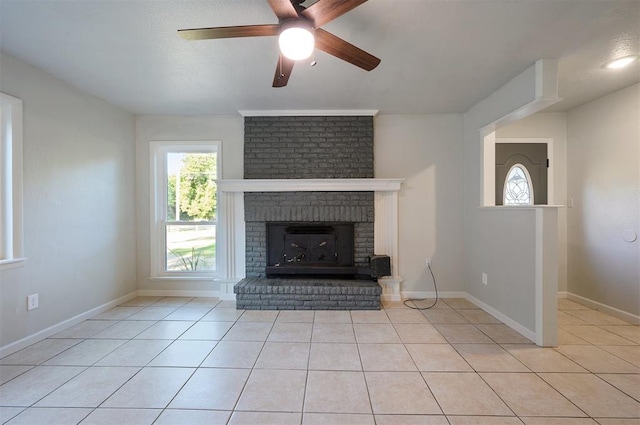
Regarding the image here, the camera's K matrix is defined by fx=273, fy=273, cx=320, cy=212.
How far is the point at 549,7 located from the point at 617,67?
4.62ft

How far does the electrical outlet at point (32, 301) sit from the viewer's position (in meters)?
2.30

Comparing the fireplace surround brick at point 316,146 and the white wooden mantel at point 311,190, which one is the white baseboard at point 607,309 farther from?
the fireplace surround brick at point 316,146

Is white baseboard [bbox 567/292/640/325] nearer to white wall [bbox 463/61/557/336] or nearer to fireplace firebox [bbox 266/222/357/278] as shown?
white wall [bbox 463/61/557/336]

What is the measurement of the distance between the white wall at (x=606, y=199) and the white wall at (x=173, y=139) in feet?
13.7

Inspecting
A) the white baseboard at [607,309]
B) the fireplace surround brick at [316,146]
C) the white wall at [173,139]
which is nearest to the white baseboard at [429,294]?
the white baseboard at [607,309]

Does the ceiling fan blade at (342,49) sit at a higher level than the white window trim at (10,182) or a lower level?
higher

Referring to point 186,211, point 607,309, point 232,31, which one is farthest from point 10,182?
point 607,309

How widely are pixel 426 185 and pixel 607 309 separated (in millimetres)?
2303

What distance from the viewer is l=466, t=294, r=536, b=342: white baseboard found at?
94.4 inches

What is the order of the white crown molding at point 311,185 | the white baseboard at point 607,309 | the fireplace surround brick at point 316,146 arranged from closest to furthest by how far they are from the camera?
the white baseboard at point 607,309 < the white crown molding at point 311,185 < the fireplace surround brick at point 316,146

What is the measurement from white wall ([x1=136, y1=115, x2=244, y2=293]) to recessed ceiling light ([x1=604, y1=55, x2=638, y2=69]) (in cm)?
372

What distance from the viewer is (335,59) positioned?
2.21m

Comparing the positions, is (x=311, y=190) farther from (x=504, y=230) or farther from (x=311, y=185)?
(x=504, y=230)

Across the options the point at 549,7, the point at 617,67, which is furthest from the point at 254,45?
the point at 617,67
